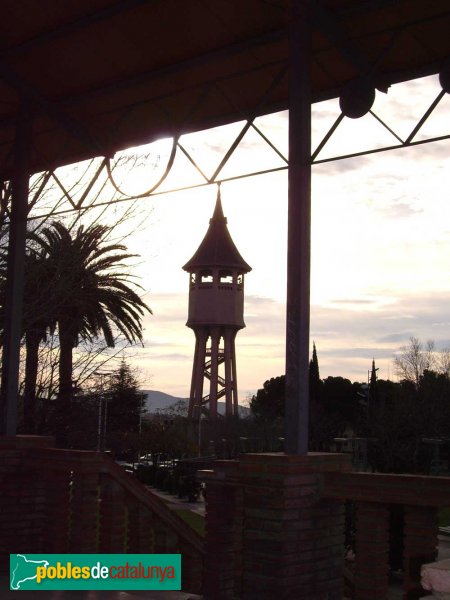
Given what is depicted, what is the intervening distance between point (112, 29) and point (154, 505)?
5327 millimetres

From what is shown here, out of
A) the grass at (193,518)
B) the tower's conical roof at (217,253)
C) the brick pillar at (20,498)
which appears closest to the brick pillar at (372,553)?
the brick pillar at (20,498)

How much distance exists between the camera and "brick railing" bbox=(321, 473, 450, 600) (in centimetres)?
564

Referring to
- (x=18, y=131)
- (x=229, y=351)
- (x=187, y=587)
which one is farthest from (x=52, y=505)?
(x=229, y=351)

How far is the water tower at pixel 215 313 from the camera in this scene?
63062 millimetres

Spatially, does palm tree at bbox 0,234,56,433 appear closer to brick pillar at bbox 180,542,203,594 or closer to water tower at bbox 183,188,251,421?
brick pillar at bbox 180,542,203,594

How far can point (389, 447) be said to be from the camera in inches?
2013

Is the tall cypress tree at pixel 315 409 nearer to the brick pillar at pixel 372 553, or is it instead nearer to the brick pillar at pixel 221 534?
the brick pillar at pixel 221 534

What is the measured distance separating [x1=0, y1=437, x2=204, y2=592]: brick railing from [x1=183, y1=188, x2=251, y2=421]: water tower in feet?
172

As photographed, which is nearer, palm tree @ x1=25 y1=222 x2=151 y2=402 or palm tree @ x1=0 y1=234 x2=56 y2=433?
palm tree @ x1=0 y1=234 x2=56 y2=433

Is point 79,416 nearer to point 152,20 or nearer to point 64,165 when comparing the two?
point 64,165

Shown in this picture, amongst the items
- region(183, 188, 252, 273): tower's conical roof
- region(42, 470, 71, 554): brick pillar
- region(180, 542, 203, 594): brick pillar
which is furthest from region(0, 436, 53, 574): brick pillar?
region(183, 188, 252, 273): tower's conical roof

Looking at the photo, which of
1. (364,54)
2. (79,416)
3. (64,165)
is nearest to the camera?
(364,54)

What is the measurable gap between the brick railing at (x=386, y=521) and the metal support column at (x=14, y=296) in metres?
4.68

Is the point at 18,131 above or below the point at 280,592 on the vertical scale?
above
